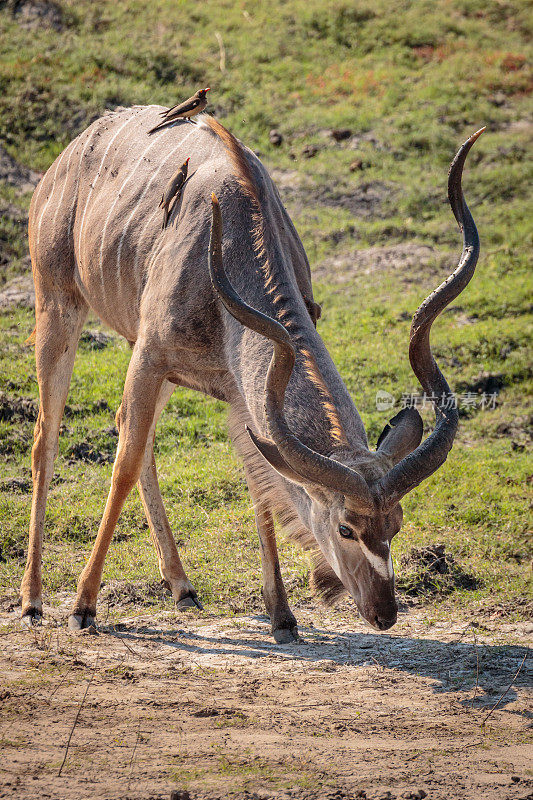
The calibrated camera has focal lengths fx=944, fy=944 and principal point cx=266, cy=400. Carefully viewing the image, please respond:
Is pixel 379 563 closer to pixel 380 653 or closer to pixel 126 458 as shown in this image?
pixel 380 653

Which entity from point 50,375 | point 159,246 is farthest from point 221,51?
point 159,246

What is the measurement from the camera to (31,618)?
197 inches

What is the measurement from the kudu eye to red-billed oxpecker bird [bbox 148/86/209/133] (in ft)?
9.35

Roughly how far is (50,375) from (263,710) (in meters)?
2.69

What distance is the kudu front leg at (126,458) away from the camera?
4977mm

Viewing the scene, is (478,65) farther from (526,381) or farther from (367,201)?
(526,381)

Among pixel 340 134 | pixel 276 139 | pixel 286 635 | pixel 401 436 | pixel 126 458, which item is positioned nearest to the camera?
pixel 401 436

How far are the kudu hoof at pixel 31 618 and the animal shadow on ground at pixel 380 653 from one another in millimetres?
372

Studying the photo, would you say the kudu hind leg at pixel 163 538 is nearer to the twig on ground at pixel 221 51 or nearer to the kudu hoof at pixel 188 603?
the kudu hoof at pixel 188 603

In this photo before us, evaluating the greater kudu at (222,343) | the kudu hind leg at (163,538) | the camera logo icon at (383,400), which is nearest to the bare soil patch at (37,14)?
the camera logo icon at (383,400)

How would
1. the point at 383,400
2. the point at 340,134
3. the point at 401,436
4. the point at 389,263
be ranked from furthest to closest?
the point at 340,134 < the point at 389,263 < the point at 383,400 < the point at 401,436

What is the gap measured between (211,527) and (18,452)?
74.5 inches

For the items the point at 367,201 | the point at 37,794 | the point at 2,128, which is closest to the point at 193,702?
the point at 37,794

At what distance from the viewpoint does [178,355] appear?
4.93 meters
